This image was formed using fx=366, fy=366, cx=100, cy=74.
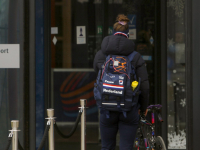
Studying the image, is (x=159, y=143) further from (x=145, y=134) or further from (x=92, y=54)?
(x=92, y=54)

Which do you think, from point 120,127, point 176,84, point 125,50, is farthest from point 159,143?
point 176,84

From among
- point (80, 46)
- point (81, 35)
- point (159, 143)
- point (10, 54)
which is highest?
point (81, 35)

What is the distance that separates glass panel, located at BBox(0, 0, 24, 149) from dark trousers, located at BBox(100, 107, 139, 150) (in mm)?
1459

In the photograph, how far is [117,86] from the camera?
363 centimetres

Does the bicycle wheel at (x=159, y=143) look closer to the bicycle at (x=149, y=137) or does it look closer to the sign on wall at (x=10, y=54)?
the bicycle at (x=149, y=137)

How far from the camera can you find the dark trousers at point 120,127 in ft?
12.4

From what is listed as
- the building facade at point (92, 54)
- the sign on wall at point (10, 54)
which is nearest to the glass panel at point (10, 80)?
the sign on wall at point (10, 54)

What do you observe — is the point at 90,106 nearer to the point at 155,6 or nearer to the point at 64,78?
the point at 64,78

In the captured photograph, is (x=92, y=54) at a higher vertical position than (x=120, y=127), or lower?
higher

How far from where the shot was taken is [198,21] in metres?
4.41

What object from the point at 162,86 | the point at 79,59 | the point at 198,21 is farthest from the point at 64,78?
the point at 198,21

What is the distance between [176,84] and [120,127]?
2.40 metres

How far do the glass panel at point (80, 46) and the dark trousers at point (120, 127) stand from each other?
90.1 inches

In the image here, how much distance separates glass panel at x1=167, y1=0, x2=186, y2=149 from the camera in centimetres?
593
